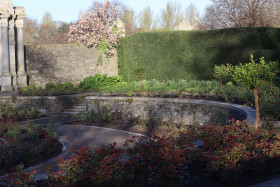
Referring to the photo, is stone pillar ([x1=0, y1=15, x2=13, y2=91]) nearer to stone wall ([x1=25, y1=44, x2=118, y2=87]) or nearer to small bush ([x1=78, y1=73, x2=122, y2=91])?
stone wall ([x1=25, y1=44, x2=118, y2=87])

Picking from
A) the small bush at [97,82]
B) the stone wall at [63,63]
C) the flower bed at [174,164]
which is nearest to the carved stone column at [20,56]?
the stone wall at [63,63]

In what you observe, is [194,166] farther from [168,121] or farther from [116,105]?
[116,105]

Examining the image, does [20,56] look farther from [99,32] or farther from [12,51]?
[99,32]

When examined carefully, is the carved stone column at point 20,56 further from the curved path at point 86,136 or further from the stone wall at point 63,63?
the curved path at point 86,136

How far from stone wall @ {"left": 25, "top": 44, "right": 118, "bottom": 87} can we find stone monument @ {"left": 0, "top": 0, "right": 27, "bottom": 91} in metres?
0.75

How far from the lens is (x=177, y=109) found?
10.3m

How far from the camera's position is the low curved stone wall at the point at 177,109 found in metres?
8.75

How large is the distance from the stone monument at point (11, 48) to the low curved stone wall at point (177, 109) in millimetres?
7049

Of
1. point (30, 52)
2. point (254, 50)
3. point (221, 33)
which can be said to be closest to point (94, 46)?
point (30, 52)

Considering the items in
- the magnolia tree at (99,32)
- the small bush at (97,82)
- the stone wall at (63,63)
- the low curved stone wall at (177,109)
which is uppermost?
the magnolia tree at (99,32)

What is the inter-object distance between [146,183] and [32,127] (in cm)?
477

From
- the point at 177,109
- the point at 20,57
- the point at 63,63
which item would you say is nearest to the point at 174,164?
the point at 177,109

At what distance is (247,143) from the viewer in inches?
203

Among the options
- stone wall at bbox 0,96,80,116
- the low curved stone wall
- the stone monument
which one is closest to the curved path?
the low curved stone wall
